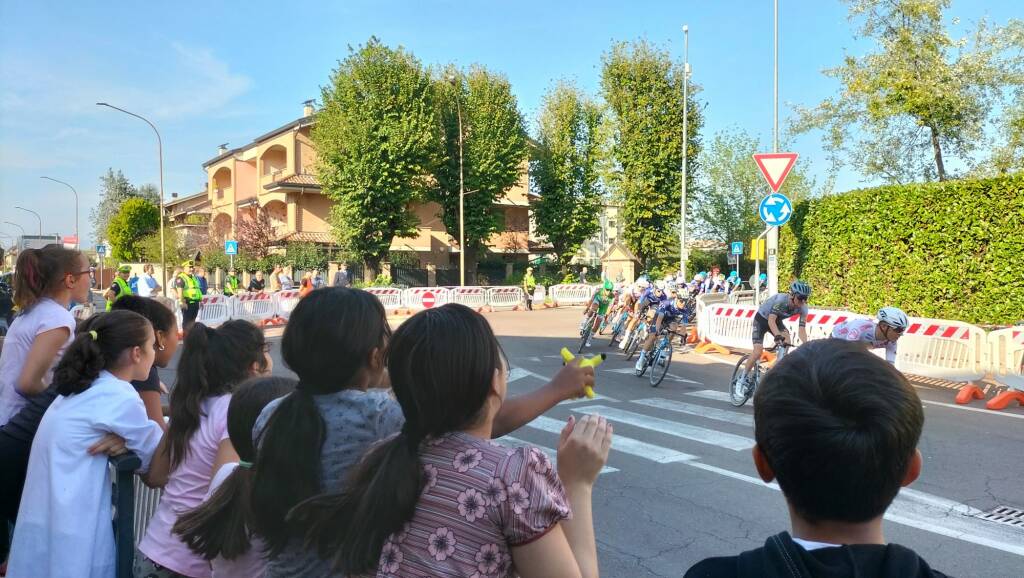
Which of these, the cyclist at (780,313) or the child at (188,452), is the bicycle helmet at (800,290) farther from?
the child at (188,452)

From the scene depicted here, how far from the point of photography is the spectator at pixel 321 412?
201cm

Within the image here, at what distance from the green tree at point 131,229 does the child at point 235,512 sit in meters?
65.8

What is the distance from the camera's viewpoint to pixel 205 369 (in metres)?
2.92

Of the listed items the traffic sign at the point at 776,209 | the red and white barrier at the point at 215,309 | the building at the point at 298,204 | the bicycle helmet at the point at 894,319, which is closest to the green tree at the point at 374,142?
the building at the point at 298,204

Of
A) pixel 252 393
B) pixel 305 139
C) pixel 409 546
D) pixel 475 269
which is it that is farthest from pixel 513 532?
pixel 305 139

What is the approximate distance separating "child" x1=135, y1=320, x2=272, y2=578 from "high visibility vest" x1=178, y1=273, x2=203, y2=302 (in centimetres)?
1456

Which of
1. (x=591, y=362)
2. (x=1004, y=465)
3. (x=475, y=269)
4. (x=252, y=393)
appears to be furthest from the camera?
(x=475, y=269)

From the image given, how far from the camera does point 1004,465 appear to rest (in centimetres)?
709

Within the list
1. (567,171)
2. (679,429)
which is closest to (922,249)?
(679,429)

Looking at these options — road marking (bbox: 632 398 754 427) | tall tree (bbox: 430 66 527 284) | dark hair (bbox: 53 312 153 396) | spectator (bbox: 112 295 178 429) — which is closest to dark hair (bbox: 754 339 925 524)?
dark hair (bbox: 53 312 153 396)

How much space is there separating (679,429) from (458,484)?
746 cm

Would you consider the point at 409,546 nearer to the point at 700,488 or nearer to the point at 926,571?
the point at 926,571

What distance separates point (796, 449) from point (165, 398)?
5.51 metres

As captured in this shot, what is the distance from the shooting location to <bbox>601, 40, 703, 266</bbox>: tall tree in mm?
41719
